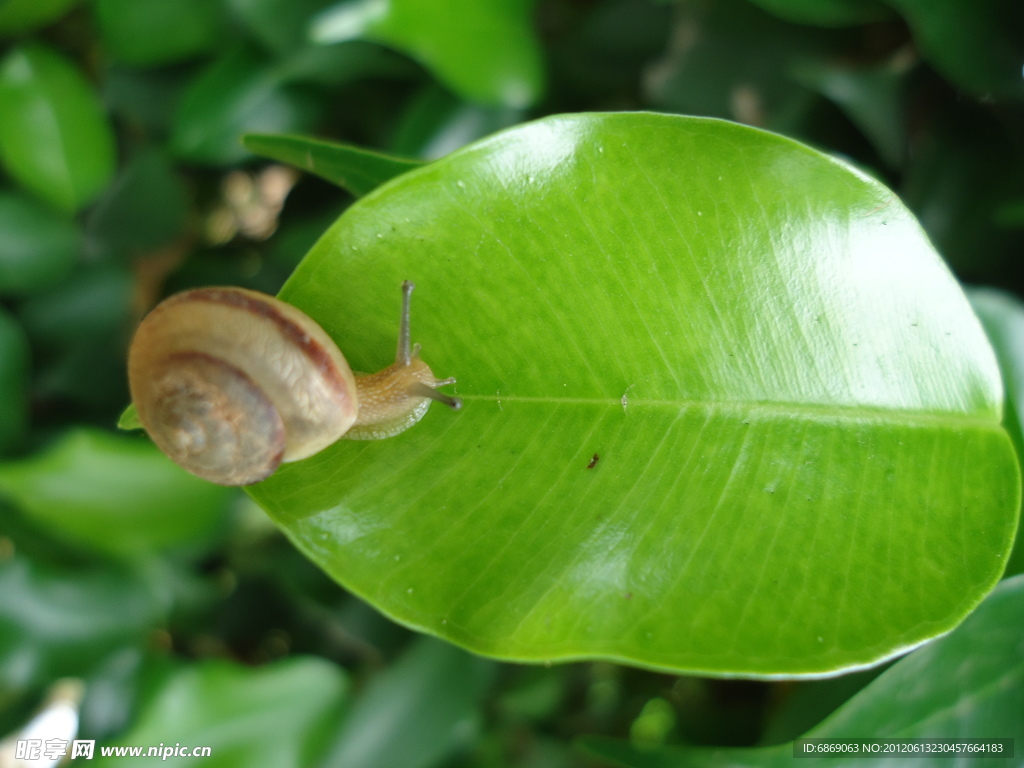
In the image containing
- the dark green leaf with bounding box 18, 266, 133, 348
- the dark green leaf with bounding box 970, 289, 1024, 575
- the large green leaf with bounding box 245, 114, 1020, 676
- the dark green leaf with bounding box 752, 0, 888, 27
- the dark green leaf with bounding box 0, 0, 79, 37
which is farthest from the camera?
the dark green leaf with bounding box 18, 266, 133, 348

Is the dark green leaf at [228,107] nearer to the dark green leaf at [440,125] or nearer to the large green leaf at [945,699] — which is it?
the dark green leaf at [440,125]

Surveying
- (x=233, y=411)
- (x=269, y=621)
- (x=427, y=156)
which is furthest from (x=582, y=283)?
(x=269, y=621)

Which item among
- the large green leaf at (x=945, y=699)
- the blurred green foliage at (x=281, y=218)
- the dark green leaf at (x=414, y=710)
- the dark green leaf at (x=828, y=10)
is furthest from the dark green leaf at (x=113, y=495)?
the dark green leaf at (x=828, y=10)

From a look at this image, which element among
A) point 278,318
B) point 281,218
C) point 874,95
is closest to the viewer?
point 278,318

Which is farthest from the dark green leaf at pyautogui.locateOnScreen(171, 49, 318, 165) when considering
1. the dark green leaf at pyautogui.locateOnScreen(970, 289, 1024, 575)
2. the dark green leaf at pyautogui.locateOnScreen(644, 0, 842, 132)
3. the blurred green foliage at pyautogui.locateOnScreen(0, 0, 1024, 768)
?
the dark green leaf at pyautogui.locateOnScreen(970, 289, 1024, 575)

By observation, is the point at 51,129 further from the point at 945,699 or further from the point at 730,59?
the point at 945,699

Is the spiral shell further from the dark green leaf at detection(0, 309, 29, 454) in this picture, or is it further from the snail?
the dark green leaf at detection(0, 309, 29, 454)

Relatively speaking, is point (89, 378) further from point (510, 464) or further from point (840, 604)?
point (840, 604)

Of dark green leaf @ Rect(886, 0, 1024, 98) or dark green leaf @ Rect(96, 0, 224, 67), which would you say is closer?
dark green leaf @ Rect(886, 0, 1024, 98)

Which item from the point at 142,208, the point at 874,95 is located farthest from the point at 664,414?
the point at 142,208
